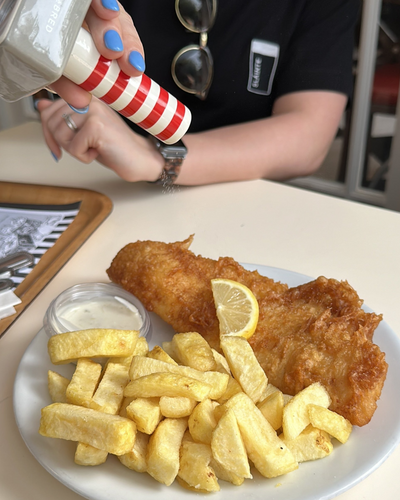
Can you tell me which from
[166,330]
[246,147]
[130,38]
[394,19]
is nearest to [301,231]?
[246,147]

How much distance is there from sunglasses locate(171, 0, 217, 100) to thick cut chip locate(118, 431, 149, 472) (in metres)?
1.69

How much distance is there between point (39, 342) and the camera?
1.12 meters

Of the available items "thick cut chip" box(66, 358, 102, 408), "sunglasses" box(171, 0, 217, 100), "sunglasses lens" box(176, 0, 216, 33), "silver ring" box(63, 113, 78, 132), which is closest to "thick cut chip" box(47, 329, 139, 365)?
"thick cut chip" box(66, 358, 102, 408)

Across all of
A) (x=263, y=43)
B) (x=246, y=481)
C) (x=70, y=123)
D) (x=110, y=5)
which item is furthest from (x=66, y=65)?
(x=263, y=43)

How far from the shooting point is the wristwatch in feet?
6.02

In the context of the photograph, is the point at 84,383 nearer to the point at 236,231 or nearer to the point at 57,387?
the point at 57,387

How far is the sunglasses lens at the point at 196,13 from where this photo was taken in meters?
2.11

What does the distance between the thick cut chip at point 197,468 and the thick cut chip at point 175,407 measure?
5 centimetres

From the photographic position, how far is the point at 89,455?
0.80 meters

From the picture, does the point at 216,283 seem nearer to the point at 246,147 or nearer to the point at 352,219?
the point at 352,219

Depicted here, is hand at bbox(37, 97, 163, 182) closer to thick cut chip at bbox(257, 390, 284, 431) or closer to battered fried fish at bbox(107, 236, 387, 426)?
battered fried fish at bbox(107, 236, 387, 426)

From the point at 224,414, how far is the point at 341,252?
0.85 meters

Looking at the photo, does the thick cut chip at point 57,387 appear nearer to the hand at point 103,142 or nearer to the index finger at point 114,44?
the index finger at point 114,44

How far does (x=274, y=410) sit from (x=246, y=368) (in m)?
0.09
